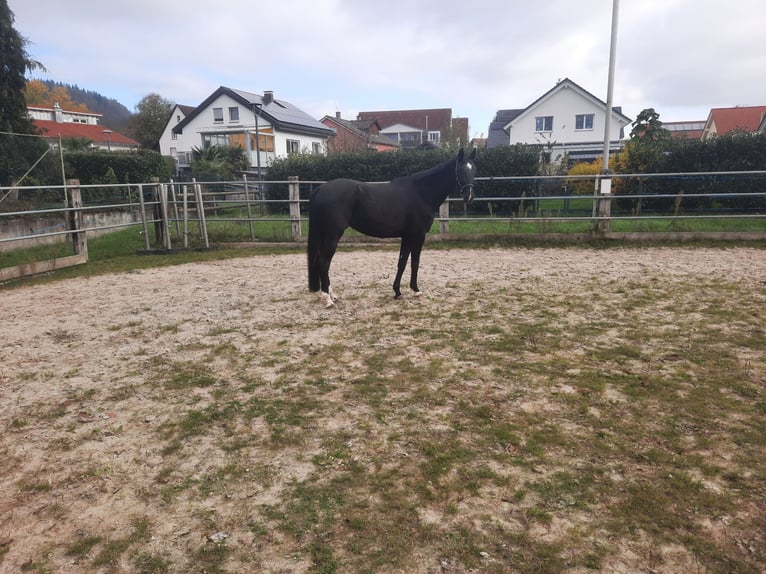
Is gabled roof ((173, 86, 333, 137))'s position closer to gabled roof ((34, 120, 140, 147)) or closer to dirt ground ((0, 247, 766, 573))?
gabled roof ((34, 120, 140, 147))

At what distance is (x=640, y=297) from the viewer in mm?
5676

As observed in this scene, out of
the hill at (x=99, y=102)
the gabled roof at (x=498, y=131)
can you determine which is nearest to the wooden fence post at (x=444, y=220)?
the gabled roof at (x=498, y=131)

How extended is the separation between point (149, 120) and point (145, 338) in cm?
5146

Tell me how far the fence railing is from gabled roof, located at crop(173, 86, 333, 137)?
1915 centimetres

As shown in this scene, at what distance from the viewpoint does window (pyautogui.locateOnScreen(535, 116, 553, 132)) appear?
35.3 metres

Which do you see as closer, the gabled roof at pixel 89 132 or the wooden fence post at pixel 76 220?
the wooden fence post at pixel 76 220

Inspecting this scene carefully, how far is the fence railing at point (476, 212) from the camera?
9398 millimetres

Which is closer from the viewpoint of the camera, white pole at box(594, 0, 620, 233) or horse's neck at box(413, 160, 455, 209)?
horse's neck at box(413, 160, 455, 209)

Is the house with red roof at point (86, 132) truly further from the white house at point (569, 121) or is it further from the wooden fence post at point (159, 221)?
the wooden fence post at point (159, 221)

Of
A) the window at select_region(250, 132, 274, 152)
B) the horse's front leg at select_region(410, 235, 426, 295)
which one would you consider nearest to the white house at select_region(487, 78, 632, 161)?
the window at select_region(250, 132, 274, 152)

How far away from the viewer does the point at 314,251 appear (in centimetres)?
571

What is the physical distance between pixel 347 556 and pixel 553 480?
1.10 meters

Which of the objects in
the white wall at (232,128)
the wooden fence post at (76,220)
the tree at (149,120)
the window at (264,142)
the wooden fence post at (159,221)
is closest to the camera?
the wooden fence post at (76,220)

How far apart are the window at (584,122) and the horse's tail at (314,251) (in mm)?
34844
